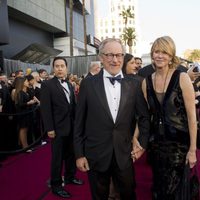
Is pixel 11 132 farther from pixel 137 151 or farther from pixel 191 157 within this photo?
pixel 191 157

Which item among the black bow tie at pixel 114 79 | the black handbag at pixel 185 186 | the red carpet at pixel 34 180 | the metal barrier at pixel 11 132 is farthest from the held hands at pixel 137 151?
the metal barrier at pixel 11 132

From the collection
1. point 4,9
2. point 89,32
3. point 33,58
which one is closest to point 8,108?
point 4,9

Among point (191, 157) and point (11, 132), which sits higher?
point (191, 157)

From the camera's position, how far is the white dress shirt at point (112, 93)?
2832mm

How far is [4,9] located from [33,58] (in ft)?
29.3

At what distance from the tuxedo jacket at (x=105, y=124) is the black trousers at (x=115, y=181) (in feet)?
0.26

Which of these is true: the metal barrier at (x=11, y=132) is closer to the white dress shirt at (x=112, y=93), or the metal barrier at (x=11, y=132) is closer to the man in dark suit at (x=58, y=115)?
the man in dark suit at (x=58, y=115)

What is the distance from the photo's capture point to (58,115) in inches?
181

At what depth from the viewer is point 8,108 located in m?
7.36

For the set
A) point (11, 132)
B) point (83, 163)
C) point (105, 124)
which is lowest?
point (11, 132)

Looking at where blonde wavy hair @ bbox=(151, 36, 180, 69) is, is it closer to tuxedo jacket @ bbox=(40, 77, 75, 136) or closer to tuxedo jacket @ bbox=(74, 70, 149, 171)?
tuxedo jacket @ bbox=(74, 70, 149, 171)

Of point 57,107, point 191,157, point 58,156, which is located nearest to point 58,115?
point 57,107

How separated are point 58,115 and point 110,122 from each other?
74.3 inches

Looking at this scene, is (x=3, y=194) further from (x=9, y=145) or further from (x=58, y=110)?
(x=9, y=145)
